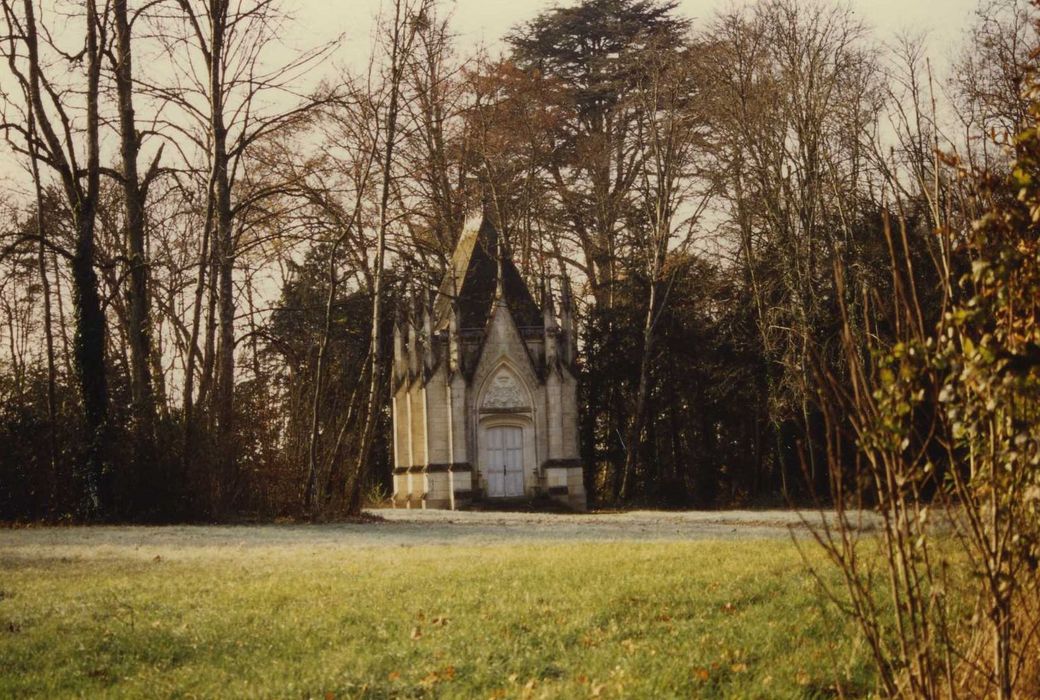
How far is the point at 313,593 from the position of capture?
10.6 m

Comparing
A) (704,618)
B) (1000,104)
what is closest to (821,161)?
(1000,104)

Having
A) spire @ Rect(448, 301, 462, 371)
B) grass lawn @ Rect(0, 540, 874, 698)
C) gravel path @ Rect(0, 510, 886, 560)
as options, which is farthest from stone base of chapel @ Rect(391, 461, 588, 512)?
grass lawn @ Rect(0, 540, 874, 698)

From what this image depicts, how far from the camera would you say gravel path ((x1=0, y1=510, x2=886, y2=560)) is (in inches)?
622

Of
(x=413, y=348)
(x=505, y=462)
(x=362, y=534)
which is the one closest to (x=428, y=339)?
(x=413, y=348)

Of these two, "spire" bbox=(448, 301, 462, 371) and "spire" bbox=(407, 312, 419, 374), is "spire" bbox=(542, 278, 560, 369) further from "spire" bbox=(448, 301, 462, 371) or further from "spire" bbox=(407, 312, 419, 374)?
"spire" bbox=(407, 312, 419, 374)

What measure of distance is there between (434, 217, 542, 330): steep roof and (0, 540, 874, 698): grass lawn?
65.3ft

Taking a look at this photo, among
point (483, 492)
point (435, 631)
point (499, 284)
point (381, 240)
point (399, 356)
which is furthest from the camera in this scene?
point (399, 356)

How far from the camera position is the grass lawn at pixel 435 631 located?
25.1 ft

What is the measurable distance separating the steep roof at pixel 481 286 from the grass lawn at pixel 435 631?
19895mm

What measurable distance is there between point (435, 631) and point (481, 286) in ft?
82.1

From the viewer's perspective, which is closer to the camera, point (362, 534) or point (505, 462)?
point (362, 534)

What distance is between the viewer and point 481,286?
33.6 metres

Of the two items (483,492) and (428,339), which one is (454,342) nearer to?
(428,339)

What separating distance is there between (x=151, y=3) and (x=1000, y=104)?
1717 cm
